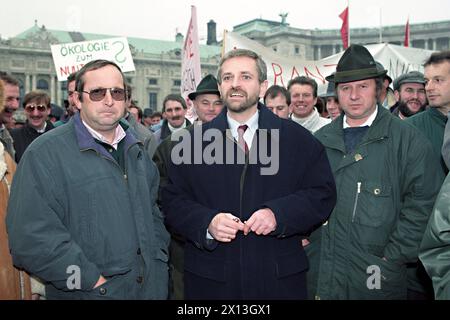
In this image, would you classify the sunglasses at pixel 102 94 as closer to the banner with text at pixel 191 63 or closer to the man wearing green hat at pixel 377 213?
the man wearing green hat at pixel 377 213

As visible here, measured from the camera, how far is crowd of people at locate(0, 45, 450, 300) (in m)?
2.71

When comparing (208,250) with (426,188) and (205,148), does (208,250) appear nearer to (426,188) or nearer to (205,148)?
(205,148)

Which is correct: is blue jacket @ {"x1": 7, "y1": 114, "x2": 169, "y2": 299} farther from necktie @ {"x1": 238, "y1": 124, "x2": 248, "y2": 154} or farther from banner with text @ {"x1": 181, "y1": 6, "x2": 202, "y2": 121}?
banner with text @ {"x1": 181, "y1": 6, "x2": 202, "y2": 121}

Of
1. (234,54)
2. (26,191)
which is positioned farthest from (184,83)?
(26,191)

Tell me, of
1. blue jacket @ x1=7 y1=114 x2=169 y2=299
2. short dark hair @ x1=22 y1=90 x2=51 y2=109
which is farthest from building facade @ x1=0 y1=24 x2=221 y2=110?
blue jacket @ x1=7 y1=114 x2=169 y2=299

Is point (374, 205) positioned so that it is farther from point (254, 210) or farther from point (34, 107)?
point (34, 107)

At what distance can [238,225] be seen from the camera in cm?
269

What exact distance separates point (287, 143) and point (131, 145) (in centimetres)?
97

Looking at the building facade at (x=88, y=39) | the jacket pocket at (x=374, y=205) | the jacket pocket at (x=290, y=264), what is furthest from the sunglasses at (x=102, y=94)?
the building facade at (x=88, y=39)

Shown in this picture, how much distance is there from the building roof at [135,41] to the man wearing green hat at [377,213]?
68.3m

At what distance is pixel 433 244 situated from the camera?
6.46 ft

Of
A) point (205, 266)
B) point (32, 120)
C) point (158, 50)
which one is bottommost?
point (205, 266)

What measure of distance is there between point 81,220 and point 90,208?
8cm

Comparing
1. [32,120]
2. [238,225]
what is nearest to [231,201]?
[238,225]
